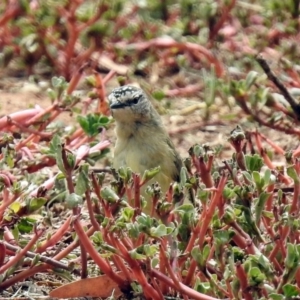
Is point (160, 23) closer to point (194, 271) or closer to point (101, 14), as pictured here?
point (101, 14)

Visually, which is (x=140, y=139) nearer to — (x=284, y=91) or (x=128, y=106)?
(x=128, y=106)

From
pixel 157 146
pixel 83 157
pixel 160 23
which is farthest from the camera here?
pixel 160 23

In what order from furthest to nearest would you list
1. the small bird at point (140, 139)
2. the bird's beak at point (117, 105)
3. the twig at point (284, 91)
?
the twig at point (284, 91)
the bird's beak at point (117, 105)
the small bird at point (140, 139)

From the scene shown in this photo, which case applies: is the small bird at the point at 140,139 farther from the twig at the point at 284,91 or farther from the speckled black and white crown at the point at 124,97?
the twig at the point at 284,91

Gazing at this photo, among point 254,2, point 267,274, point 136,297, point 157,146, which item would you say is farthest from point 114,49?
point 267,274

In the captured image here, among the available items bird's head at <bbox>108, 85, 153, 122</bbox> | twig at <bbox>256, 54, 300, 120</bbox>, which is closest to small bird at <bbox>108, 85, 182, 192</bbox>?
bird's head at <bbox>108, 85, 153, 122</bbox>

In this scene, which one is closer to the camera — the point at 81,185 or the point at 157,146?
the point at 81,185

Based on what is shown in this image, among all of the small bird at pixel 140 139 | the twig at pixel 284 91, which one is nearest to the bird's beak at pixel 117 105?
the small bird at pixel 140 139

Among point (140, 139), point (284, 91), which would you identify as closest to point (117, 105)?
point (140, 139)
